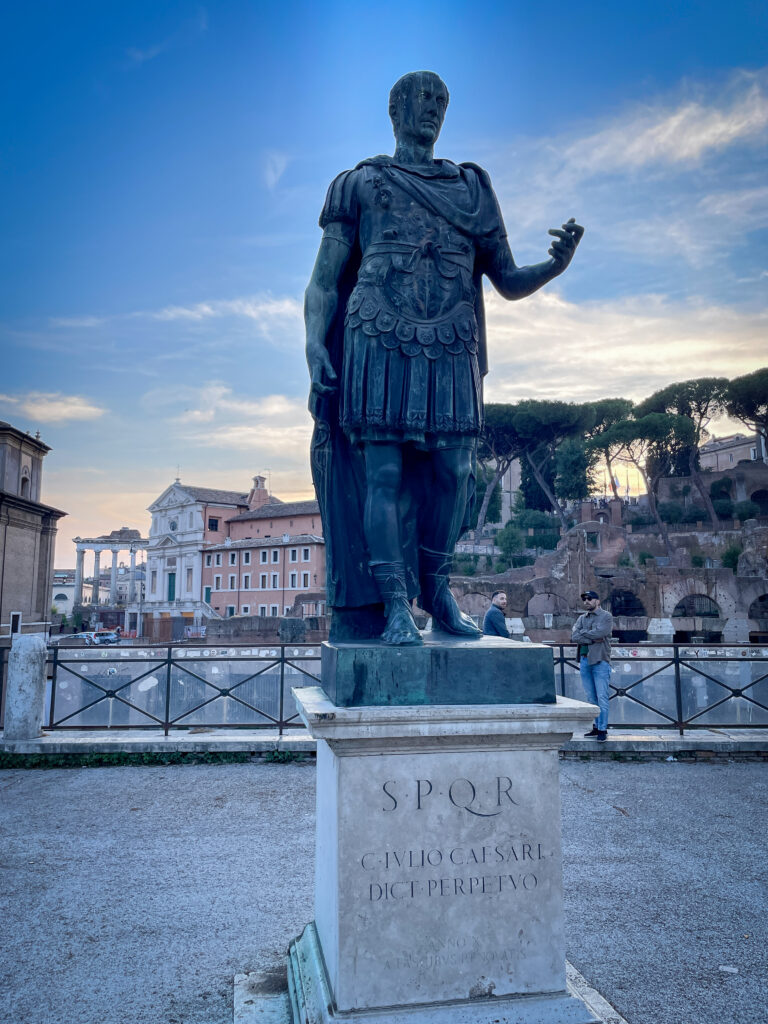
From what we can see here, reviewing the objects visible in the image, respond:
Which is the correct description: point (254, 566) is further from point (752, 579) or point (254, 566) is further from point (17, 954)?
point (17, 954)

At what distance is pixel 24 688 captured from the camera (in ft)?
20.7

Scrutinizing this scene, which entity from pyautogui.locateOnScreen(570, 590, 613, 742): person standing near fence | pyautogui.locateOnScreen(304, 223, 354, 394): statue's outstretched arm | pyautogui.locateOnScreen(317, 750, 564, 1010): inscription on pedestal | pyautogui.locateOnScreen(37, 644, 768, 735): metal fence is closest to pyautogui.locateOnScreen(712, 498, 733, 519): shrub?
pyautogui.locateOnScreen(37, 644, 768, 735): metal fence

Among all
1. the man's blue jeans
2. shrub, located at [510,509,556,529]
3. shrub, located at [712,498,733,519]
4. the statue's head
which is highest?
shrub, located at [712,498,733,519]

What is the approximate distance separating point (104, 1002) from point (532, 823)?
1696 millimetres

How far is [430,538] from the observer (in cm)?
247

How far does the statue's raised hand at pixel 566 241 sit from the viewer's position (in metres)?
2.43

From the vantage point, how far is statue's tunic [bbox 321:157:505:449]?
2264 millimetres

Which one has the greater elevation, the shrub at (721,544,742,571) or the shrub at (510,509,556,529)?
the shrub at (510,509,556,529)

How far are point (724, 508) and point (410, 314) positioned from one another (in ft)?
154

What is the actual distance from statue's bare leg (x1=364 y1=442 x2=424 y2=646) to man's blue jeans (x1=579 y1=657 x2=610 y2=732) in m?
4.87

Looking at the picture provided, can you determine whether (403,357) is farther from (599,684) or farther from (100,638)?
(100,638)

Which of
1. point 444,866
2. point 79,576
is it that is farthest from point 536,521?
point 444,866

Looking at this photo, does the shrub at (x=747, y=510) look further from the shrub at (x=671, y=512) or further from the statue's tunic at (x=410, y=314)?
the statue's tunic at (x=410, y=314)

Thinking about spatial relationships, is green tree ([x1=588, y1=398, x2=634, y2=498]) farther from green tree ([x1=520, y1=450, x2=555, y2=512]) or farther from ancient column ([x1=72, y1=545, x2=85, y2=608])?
ancient column ([x1=72, y1=545, x2=85, y2=608])
